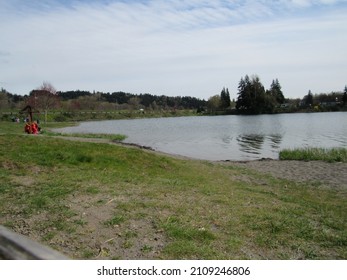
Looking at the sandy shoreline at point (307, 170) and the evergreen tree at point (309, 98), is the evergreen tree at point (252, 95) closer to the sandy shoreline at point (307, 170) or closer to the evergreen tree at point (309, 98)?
the evergreen tree at point (309, 98)

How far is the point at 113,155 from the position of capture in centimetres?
1580

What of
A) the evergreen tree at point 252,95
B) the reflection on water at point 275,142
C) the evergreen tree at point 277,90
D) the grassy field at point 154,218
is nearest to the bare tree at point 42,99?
the reflection on water at point 275,142

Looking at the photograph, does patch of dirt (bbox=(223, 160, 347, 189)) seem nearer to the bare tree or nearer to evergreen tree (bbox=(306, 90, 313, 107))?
the bare tree

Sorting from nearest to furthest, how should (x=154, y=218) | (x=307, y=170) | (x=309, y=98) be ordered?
(x=154, y=218)
(x=307, y=170)
(x=309, y=98)

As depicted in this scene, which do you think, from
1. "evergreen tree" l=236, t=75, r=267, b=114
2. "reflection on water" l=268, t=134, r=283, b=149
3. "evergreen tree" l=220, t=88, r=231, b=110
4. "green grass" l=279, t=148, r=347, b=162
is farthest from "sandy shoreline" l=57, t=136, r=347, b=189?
"evergreen tree" l=220, t=88, r=231, b=110

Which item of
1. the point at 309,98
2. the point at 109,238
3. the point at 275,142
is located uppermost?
the point at 309,98

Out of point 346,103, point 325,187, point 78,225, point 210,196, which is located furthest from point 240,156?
point 346,103

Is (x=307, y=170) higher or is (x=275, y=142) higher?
(x=275, y=142)

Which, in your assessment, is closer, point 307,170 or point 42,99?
point 307,170

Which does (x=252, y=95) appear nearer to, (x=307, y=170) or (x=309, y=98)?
(x=309, y=98)

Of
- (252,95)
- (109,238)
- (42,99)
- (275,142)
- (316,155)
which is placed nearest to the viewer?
(109,238)

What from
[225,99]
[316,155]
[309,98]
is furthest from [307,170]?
[309,98]

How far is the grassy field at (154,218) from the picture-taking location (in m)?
5.64

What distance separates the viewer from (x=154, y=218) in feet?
22.8
